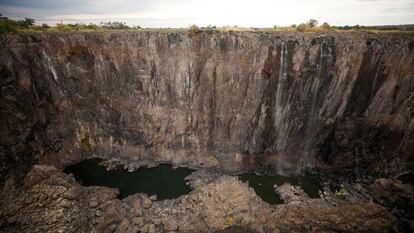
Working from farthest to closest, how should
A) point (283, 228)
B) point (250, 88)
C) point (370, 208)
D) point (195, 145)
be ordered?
1. point (195, 145)
2. point (250, 88)
3. point (370, 208)
4. point (283, 228)

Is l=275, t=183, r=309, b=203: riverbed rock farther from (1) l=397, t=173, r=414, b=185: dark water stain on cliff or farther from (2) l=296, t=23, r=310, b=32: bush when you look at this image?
(2) l=296, t=23, r=310, b=32: bush

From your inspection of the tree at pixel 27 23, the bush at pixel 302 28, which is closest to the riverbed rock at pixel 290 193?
the bush at pixel 302 28

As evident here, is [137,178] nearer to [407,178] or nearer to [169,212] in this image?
[169,212]

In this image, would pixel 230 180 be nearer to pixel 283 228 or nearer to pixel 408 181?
pixel 283 228

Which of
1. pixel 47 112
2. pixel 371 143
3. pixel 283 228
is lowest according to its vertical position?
pixel 283 228

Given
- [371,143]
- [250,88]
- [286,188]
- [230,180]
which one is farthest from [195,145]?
[371,143]

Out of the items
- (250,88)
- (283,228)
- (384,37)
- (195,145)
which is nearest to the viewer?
(283,228)
